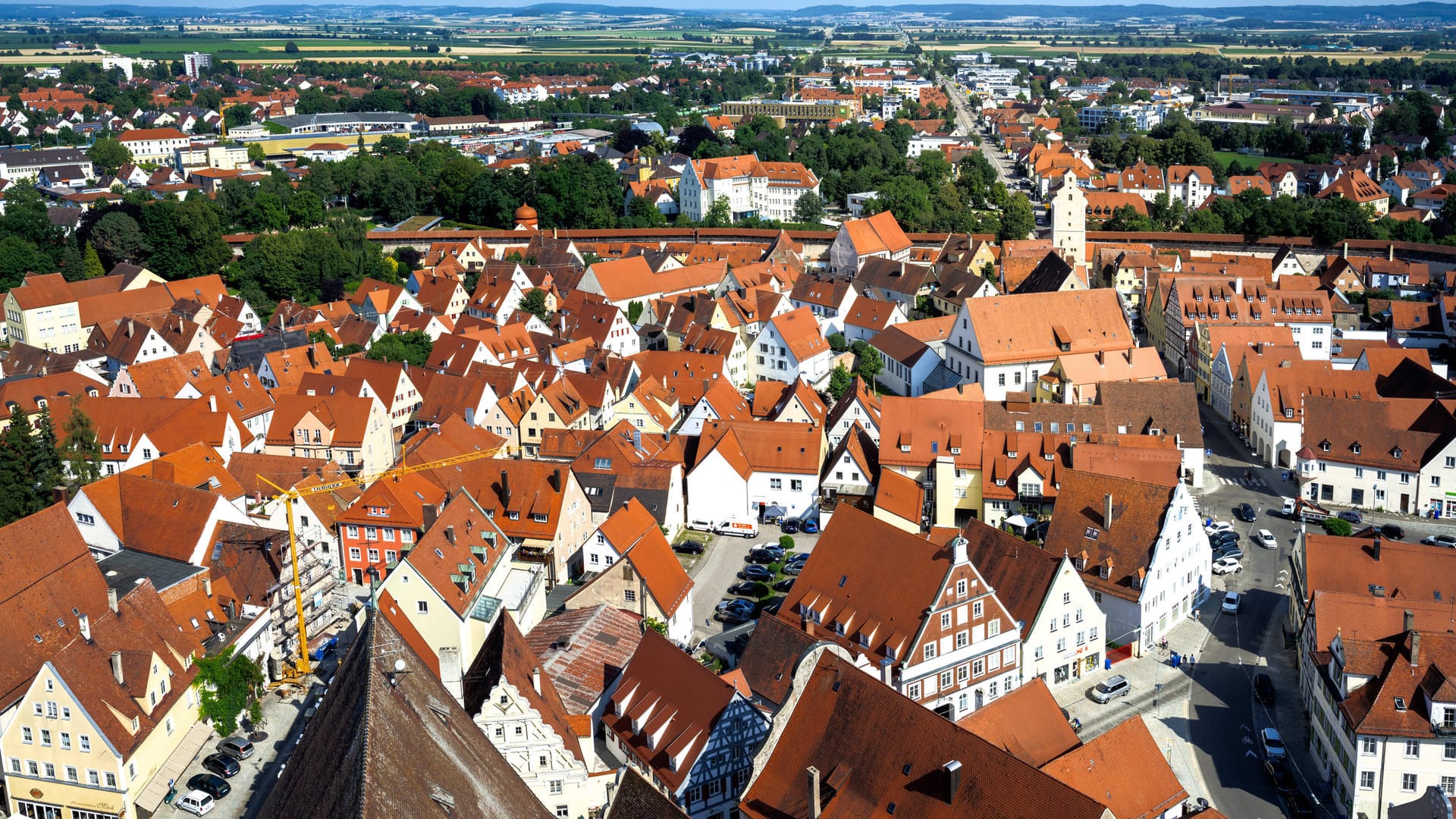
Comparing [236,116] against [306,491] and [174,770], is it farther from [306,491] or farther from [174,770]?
[174,770]

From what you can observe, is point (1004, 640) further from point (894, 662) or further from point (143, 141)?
point (143, 141)

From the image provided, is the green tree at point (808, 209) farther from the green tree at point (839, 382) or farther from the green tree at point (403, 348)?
the green tree at point (839, 382)

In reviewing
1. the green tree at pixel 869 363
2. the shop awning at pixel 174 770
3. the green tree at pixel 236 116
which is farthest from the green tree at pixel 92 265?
the green tree at pixel 236 116

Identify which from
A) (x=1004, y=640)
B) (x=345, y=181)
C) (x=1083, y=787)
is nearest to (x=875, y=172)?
(x=345, y=181)

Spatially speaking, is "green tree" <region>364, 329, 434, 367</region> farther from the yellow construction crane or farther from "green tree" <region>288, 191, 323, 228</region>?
"green tree" <region>288, 191, 323, 228</region>

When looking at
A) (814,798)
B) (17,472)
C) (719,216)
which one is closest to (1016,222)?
(719,216)
